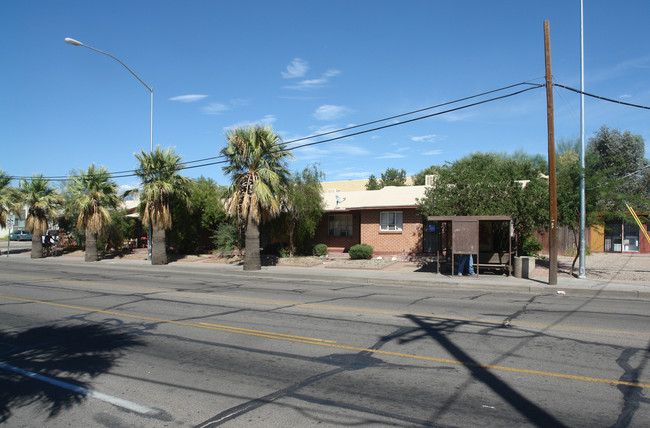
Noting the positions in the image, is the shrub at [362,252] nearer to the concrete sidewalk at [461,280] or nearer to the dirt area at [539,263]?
A: the dirt area at [539,263]

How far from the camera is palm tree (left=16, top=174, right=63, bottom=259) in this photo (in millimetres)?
32250

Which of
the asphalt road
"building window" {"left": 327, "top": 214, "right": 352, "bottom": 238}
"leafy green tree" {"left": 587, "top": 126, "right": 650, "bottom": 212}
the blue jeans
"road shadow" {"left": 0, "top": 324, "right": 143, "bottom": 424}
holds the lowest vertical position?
"road shadow" {"left": 0, "top": 324, "right": 143, "bottom": 424}

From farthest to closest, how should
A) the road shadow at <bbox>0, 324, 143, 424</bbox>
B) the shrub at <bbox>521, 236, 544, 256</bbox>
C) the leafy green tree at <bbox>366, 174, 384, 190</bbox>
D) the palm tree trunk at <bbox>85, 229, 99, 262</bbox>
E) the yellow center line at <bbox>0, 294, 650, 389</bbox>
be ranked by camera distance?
1. the leafy green tree at <bbox>366, 174, 384, 190</bbox>
2. the palm tree trunk at <bbox>85, 229, 99, 262</bbox>
3. the shrub at <bbox>521, 236, 544, 256</bbox>
4. the yellow center line at <bbox>0, 294, 650, 389</bbox>
5. the road shadow at <bbox>0, 324, 143, 424</bbox>

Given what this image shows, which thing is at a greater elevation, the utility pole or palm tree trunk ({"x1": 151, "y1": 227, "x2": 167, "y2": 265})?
the utility pole

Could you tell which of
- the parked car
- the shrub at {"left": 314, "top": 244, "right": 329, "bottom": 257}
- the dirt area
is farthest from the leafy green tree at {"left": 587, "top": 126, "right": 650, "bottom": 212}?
the parked car

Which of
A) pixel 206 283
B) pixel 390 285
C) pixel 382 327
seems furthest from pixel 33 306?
pixel 390 285

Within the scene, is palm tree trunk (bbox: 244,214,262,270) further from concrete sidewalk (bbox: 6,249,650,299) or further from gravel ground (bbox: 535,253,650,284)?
gravel ground (bbox: 535,253,650,284)

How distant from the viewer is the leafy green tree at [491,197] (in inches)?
750

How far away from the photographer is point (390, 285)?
17156 mm

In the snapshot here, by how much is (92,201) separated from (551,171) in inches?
1021

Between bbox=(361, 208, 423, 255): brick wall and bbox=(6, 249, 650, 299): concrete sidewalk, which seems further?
bbox=(361, 208, 423, 255): brick wall

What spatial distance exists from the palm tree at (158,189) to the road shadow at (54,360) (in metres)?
17.2

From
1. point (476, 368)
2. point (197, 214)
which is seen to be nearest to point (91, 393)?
point (476, 368)

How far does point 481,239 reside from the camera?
2081cm
